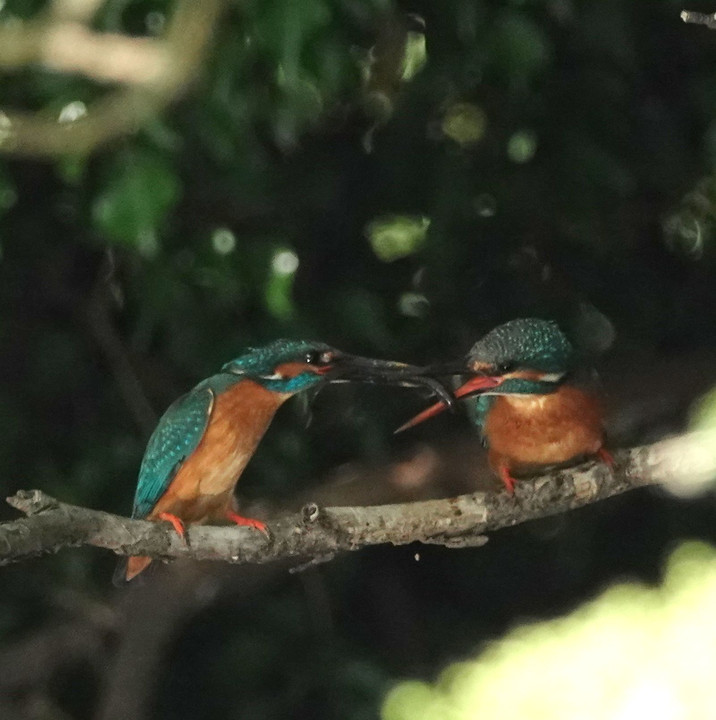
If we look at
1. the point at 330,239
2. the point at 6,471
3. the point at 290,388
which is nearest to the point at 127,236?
the point at 290,388

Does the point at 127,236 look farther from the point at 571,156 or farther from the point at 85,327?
the point at 571,156

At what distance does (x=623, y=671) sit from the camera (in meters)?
0.58

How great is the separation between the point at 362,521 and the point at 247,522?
0.16 meters

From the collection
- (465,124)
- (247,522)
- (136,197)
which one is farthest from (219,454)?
(465,124)

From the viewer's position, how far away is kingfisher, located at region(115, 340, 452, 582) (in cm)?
153

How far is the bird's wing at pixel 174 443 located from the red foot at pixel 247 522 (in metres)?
0.11

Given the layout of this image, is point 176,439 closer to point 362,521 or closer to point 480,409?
point 362,521

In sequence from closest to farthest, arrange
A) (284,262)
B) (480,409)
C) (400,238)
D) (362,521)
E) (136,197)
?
1. (362,521)
2. (136,197)
3. (480,409)
4. (284,262)
5. (400,238)

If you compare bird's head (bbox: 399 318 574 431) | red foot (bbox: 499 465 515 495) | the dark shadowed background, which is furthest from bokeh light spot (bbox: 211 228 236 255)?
red foot (bbox: 499 465 515 495)

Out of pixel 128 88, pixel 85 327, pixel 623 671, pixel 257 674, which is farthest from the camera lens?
pixel 257 674

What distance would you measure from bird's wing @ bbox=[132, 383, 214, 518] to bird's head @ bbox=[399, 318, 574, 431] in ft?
1.18

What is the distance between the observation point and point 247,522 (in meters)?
1.44

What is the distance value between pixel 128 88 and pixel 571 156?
0.89m

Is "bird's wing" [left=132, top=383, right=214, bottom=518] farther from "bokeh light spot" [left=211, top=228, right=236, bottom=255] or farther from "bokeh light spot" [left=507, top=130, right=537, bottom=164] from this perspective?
"bokeh light spot" [left=507, top=130, right=537, bottom=164]
